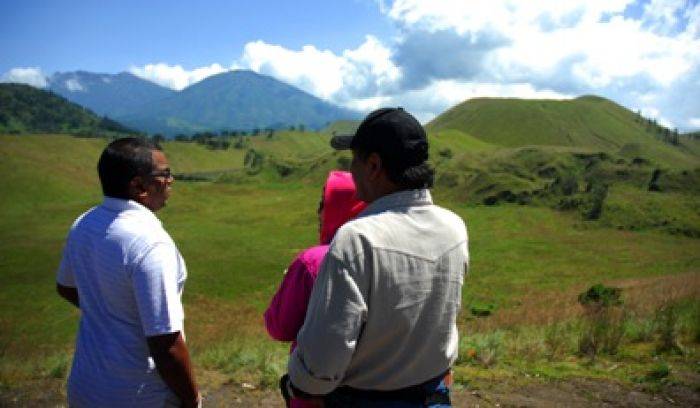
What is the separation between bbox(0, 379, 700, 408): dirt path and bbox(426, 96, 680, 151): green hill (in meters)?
143

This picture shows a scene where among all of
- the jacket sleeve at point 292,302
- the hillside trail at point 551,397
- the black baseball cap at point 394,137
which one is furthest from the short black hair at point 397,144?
the hillside trail at point 551,397

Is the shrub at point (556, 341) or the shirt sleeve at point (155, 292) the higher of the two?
the shirt sleeve at point (155, 292)

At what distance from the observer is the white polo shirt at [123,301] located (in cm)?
235

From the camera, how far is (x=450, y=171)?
55.0 m

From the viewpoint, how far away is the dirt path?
4906mm

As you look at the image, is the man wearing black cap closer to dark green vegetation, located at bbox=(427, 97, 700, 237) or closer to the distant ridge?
dark green vegetation, located at bbox=(427, 97, 700, 237)

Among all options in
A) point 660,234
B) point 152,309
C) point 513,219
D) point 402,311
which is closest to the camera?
point 402,311

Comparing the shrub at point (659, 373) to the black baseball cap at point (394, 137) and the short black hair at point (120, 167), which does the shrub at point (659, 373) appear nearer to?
the black baseball cap at point (394, 137)

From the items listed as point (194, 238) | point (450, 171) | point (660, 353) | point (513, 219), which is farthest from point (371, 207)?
point (450, 171)

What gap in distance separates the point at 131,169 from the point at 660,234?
37.1 m

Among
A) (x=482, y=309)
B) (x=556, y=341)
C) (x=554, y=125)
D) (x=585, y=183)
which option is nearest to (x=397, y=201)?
(x=556, y=341)

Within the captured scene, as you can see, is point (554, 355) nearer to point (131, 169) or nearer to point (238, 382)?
point (238, 382)

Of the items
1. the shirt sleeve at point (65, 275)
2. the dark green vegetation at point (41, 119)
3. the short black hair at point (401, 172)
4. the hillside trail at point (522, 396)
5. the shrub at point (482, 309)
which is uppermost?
the dark green vegetation at point (41, 119)

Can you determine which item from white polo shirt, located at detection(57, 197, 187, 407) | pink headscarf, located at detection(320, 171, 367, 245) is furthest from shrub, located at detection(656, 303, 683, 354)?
white polo shirt, located at detection(57, 197, 187, 407)
